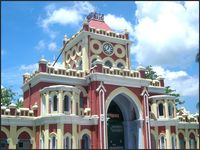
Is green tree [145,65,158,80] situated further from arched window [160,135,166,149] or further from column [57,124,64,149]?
column [57,124,64,149]

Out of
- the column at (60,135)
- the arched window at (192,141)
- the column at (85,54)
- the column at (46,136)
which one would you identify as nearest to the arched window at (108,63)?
the column at (85,54)

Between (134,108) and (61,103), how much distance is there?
7.77m

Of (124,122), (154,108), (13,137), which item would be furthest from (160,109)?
(13,137)

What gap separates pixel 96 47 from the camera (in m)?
33.3

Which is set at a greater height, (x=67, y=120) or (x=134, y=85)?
(x=134, y=85)

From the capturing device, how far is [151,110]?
3200 centimetres

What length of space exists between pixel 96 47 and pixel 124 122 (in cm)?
815

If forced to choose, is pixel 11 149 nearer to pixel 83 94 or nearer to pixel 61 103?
pixel 61 103

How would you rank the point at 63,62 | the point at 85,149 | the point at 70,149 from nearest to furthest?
1. the point at 70,149
2. the point at 85,149
3. the point at 63,62

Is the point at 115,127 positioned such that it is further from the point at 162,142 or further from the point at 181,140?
→ the point at 181,140

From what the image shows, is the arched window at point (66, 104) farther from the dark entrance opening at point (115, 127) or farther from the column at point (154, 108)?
the column at point (154, 108)

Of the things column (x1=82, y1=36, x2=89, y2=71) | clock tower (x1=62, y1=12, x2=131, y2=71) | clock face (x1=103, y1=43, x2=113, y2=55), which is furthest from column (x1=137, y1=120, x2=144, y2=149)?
clock face (x1=103, y1=43, x2=113, y2=55)

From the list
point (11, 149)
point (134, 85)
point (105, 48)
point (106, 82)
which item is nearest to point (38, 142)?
point (11, 149)

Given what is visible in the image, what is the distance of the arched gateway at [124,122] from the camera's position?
29.9 metres
